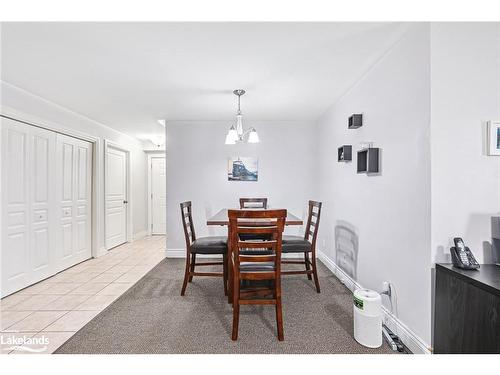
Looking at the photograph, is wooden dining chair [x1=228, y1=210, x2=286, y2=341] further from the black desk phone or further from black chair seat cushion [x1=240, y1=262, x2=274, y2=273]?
the black desk phone

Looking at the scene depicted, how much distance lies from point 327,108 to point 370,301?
2.74m

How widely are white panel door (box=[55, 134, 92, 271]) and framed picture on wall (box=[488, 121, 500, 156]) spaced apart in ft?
14.9

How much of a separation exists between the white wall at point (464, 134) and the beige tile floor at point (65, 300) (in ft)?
9.30

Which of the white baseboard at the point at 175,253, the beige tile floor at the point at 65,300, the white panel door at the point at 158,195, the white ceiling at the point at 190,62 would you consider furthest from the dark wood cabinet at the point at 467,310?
the white panel door at the point at 158,195

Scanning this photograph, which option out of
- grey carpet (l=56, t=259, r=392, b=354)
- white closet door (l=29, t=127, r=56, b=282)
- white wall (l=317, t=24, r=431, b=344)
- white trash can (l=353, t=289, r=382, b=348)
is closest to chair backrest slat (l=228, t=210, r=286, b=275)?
grey carpet (l=56, t=259, r=392, b=354)

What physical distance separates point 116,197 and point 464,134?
541 centimetres

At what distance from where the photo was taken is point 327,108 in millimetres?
3861

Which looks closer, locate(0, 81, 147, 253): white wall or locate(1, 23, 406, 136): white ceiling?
locate(1, 23, 406, 136): white ceiling

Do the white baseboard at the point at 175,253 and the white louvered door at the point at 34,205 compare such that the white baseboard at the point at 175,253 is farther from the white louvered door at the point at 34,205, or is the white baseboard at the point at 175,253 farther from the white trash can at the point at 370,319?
the white trash can at the point at 370,319

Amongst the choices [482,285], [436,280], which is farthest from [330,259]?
[482,285]

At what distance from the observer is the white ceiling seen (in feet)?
6.27

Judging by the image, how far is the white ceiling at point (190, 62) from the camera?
6.27 feet

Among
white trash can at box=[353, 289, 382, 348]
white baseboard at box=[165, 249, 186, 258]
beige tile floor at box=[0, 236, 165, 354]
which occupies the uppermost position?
white trash can at box=[353, 289, 382, 348]
